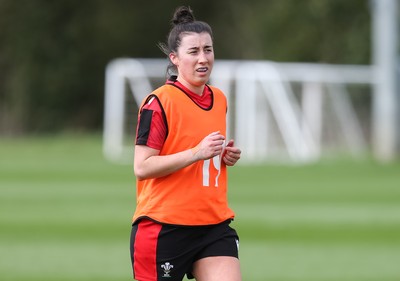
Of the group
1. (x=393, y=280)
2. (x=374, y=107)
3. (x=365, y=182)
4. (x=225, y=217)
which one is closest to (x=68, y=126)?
(x=374, y=107)

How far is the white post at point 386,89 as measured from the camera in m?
30.4

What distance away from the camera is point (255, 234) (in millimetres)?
15070

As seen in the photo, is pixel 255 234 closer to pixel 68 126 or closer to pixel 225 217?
pixel 225 217

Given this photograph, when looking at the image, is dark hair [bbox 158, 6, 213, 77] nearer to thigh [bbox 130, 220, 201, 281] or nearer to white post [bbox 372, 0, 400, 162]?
thigh [bbox 130, 220, 201, 281]

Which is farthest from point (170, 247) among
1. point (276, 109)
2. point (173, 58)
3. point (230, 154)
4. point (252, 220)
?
point (276, 109)

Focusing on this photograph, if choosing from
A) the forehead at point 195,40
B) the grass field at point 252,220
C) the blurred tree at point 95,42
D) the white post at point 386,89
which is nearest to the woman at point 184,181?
the forehead at point 195,40

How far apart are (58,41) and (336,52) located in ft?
34.8

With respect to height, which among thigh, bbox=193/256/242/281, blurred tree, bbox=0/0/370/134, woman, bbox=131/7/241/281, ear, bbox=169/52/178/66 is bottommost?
thigh, bbox=193/256/242/281

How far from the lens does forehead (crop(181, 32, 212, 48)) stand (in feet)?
21.9

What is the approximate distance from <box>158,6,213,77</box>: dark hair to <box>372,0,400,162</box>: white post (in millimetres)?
23583

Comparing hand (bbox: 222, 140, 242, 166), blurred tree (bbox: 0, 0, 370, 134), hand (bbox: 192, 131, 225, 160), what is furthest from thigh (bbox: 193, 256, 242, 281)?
blurred tree (bbox: 0, 0, 370, 134)

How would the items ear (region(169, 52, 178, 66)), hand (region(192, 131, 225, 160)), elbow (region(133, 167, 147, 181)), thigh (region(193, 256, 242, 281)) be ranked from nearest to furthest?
hand (region(192, 131, 225, 160)), elbow (region(133, 167, 147, 181)), thigh (region(193, 256, 242, 281)), ear (region(169, 52, 178, 66))

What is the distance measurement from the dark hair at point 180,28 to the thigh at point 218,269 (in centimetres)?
102

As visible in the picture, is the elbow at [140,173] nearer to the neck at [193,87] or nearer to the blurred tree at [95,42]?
the neck at [193,87]
